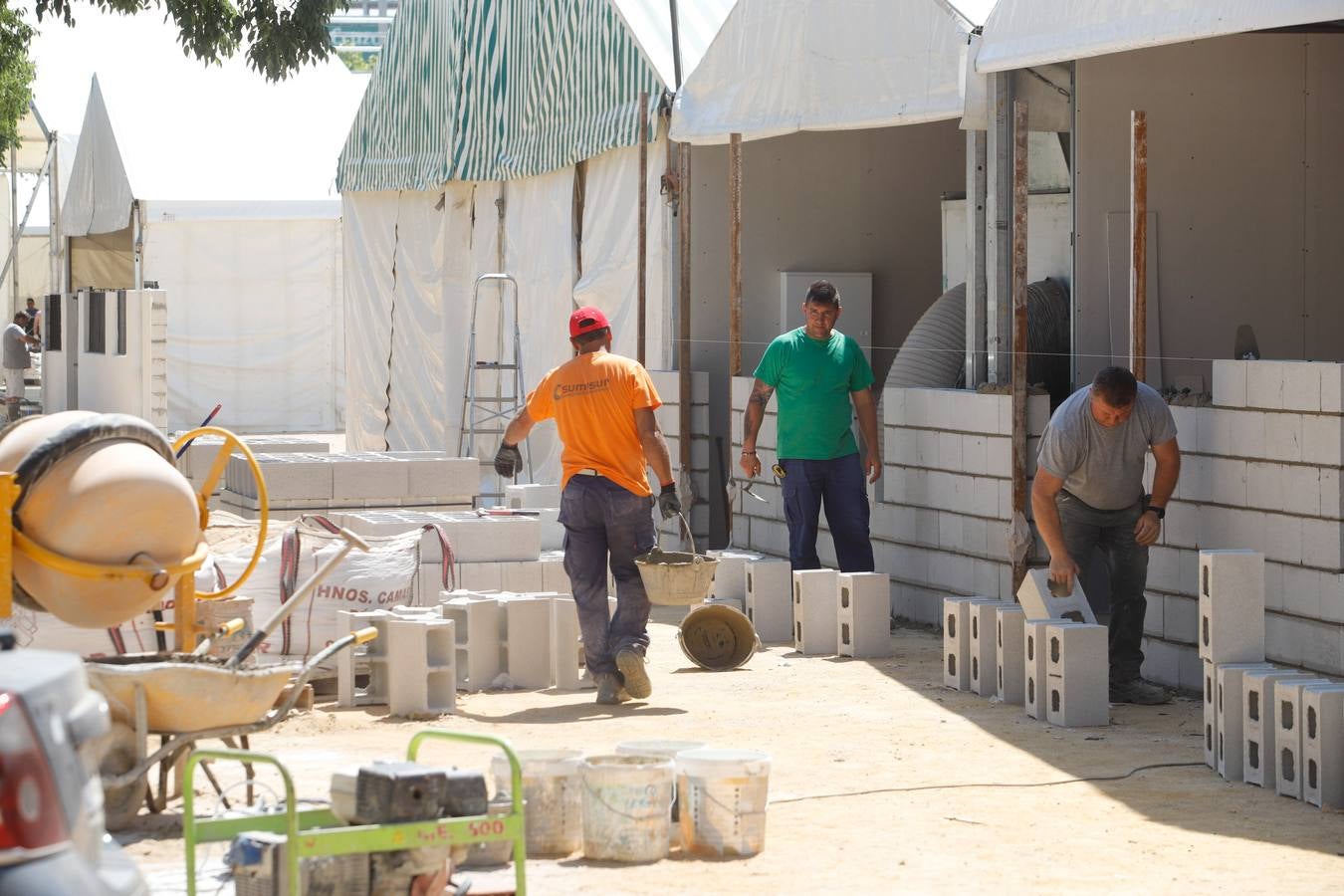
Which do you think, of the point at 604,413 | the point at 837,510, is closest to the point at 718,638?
the point at 837,510

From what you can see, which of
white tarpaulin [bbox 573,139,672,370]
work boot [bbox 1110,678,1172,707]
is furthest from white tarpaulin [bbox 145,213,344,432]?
work boot [bbox 1110,678,1172,707]

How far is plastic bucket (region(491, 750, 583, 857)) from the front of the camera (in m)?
6.18

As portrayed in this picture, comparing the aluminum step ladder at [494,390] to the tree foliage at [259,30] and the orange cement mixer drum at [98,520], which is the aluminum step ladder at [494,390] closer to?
the tree foliage at [259,30]

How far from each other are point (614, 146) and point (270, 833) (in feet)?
34.8

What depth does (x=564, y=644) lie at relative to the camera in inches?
372

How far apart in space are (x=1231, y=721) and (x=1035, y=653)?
1.35 m

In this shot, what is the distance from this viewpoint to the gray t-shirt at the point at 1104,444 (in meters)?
8.82

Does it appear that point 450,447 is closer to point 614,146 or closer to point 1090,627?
point 614,146

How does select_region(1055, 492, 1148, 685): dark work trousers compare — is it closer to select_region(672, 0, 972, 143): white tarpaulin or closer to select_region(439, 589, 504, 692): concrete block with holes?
select_region(439, 589, 504, 692): concrete block with holes

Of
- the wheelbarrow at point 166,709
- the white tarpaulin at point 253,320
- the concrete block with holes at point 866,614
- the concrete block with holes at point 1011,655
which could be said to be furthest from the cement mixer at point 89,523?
the white tarpaulin at point 253,320

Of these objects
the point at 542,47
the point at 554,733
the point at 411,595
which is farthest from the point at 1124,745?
the point at 542,47

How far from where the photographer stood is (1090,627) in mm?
8461

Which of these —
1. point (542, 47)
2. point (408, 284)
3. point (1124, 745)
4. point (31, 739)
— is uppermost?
point (542, 47)

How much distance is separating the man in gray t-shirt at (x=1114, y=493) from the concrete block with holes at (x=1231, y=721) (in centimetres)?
146
